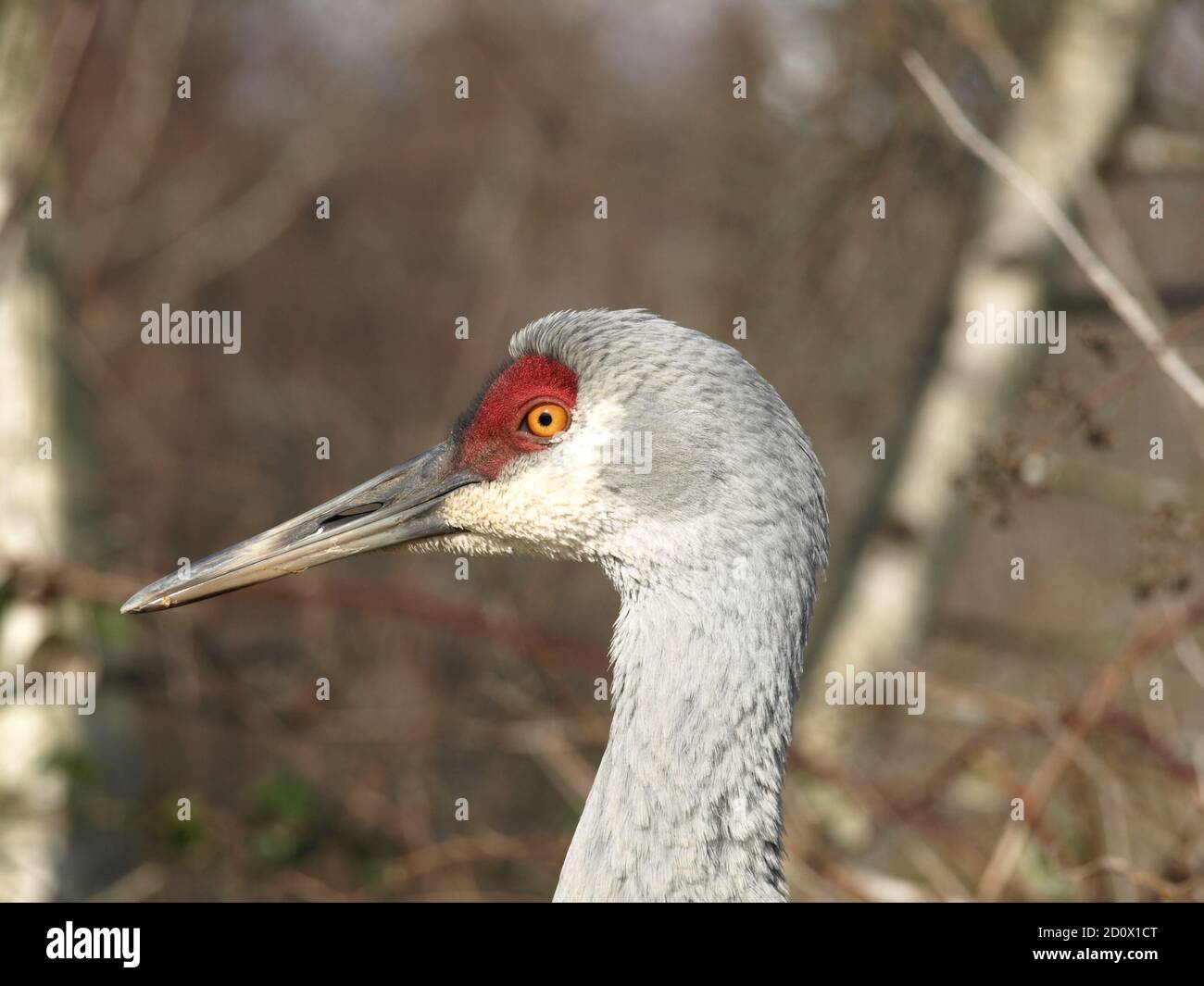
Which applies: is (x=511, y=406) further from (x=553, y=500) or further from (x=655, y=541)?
(x=655, y=541)

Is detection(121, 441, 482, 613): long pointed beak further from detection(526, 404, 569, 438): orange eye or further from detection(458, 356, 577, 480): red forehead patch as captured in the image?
detection(526, 404, 569, 438): orange eye

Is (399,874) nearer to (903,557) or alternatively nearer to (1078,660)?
(903,557)

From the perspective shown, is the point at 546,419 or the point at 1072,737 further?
the point at 1072,737

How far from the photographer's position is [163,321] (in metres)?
8.32

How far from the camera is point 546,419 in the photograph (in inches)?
92.2

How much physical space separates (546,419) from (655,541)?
334 mm

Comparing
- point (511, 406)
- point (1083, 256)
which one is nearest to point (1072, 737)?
point (1083, 256)

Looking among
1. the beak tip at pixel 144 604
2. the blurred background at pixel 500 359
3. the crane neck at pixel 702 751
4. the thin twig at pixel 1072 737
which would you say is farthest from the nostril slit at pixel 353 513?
the thin twig at pixel 1072 737

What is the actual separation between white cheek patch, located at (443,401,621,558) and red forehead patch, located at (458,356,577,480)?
3cm

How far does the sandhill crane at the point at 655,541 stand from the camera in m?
2.05

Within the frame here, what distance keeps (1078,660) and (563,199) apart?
532cm

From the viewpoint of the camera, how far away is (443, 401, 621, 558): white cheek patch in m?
2.26

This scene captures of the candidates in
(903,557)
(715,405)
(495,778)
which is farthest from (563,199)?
(715,405)

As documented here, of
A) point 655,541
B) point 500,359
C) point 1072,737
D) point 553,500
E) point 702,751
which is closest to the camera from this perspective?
point 702,751
